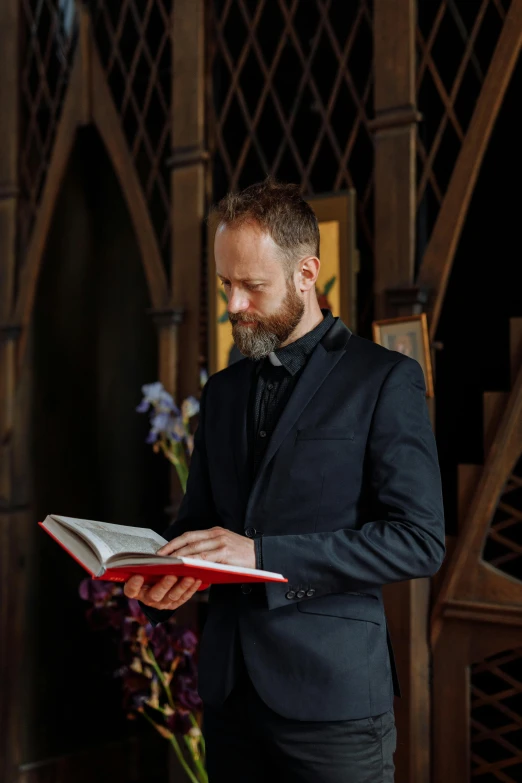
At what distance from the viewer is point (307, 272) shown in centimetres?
152

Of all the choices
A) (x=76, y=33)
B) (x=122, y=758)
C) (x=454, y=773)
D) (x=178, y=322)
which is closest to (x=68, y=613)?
(x=122, y=758)

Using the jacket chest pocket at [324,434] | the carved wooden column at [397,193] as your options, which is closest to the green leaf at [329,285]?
the carved wooden column at [397,193]

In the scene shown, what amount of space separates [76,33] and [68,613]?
249cm

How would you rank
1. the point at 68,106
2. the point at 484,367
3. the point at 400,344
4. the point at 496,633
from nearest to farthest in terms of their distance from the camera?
the point at 496,633 → the point at 400,344 → the point at 484,367 → the point at 68,106

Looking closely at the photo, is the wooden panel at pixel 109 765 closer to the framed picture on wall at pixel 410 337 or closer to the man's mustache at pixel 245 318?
the framed picture on wall at pixel 410 337

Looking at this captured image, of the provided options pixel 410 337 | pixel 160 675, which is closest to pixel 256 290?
pixel 410 337

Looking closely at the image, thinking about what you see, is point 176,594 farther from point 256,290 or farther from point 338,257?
point 338,257

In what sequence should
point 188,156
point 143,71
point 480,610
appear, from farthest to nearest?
point 143,71 < point 188,156 < point 480,610

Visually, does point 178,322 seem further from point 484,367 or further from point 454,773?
point 454,773

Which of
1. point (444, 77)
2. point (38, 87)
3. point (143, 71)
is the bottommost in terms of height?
point (444, 77)

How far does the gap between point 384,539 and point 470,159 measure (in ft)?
5.51

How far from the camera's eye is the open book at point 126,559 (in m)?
1.18

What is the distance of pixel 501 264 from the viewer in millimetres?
3178

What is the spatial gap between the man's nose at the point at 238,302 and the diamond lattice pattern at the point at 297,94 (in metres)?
1.50
